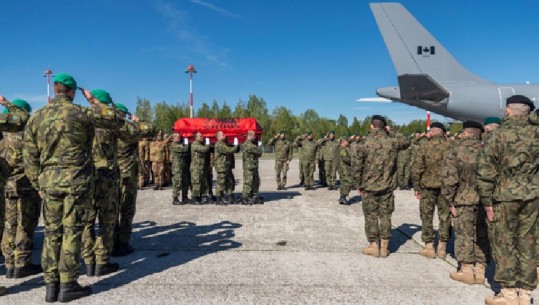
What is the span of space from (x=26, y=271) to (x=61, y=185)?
135 cm

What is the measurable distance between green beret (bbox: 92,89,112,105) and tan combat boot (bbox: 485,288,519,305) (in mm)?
4392

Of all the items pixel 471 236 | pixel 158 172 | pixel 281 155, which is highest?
pixel 281 155

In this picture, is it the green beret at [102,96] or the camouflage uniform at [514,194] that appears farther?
the green beret at [102,96]

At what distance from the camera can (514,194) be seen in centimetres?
278

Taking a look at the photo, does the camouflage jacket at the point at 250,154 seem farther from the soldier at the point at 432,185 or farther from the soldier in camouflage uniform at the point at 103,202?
the soldier in camouflage uniform at the point at 103,202

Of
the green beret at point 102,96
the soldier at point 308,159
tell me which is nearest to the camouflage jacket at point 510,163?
the green beret at point 102,96

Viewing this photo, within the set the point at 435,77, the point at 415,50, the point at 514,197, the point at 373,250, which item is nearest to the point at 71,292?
the point at 373,250

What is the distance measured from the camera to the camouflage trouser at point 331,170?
33.5 ft

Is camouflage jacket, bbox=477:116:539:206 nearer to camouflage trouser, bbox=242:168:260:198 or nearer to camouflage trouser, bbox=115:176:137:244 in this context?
camouflage trouser, bbox=115:176:137:244

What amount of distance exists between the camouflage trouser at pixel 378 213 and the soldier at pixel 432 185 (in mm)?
506

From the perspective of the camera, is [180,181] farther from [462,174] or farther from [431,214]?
[462,174]

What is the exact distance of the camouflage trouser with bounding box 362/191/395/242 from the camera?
4215 millimetres

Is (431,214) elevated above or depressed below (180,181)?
below

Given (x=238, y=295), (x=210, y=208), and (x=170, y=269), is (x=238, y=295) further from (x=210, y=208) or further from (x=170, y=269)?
(x=210, y=208)
